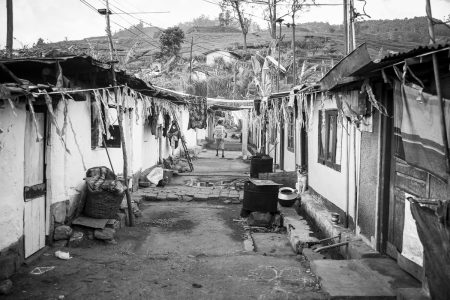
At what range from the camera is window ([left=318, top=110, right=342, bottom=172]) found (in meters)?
9.05

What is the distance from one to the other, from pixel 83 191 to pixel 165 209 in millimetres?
3532

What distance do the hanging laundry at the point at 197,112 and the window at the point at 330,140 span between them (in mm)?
10904

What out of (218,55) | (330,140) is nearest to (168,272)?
(330,140)

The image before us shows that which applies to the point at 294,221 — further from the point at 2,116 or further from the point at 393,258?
the point at 2,116

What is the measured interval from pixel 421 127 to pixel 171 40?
4168 cm

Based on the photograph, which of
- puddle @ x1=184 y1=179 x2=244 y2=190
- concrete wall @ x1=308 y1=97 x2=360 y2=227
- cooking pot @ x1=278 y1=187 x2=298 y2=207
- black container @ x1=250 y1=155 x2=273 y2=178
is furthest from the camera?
puddle @ x1=184 y1=179 x2=244 y2=190

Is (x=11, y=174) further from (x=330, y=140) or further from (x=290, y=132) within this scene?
(x=290, y=132)

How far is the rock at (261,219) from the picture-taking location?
10125mm

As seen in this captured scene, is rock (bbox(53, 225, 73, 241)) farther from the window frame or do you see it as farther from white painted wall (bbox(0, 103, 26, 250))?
the window frame

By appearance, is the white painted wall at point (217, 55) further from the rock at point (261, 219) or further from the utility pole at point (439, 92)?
the utility pole at point (439, 92)

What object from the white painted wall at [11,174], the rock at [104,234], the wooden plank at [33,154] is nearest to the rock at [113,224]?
the rock at [104,234]

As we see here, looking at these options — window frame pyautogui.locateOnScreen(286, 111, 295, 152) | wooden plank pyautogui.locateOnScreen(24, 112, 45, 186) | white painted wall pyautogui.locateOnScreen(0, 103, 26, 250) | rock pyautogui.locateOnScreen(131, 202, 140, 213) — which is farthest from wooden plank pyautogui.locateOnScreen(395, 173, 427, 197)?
window frame pyautogui.locateOnScreen(286, 111, 295, 152)

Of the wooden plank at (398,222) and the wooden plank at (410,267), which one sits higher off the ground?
the wooden plank at (398,222)

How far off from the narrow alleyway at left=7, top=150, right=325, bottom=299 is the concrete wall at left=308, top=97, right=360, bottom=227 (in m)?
1.53
